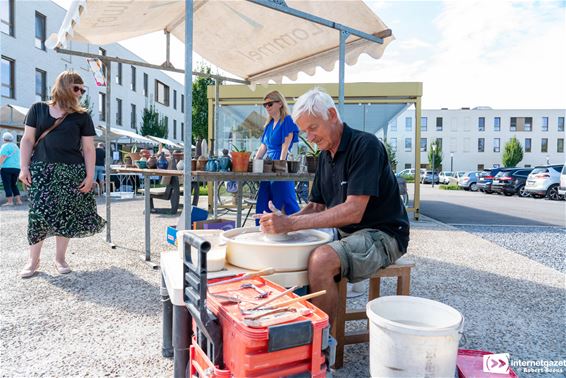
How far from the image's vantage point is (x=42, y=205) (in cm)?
354

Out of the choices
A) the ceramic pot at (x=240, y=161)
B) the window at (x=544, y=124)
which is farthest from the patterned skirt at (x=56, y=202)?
the window at (x=544, y=124)

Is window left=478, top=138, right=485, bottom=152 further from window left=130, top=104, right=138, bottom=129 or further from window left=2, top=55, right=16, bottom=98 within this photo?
window left=2, top=55, right=16, bottom=98

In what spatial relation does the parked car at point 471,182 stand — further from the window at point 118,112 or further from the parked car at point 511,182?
the window at point 118,112

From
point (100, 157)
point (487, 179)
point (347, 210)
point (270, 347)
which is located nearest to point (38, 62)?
point (100, 157)

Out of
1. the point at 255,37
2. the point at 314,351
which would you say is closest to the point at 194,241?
the point at 314,351

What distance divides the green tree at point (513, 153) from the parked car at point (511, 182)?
36.1 meters

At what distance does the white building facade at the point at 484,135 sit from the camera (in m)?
54.4

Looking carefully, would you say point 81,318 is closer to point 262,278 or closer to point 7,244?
point 262,278

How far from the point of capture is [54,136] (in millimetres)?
3551

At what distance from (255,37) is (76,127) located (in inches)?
90.2

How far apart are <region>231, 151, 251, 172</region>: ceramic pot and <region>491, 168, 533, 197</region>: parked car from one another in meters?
19.7

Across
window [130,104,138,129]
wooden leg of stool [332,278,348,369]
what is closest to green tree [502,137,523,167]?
window [130,104,138,129]

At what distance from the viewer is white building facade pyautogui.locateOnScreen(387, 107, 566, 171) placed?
2141 inches

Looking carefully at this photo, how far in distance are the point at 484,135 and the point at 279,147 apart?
5900 centimetres
